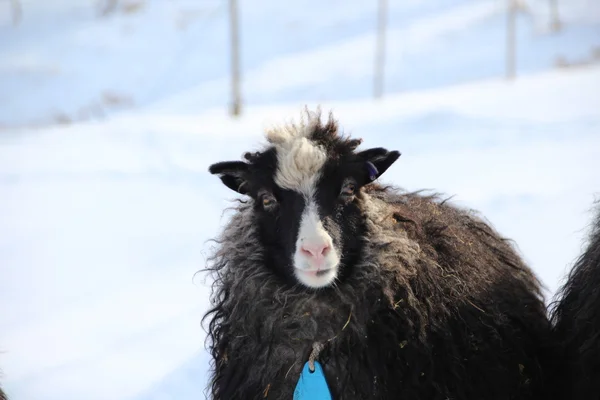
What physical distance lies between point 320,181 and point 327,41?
37439mm

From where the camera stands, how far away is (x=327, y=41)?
41.2 meters

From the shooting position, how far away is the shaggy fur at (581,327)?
180 inches

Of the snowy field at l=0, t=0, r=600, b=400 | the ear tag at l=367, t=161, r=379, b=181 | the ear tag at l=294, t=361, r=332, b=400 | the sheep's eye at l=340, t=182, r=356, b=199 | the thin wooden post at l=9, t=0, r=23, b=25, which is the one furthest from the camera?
the thin wooden post at l=9, t=0, r=23, b=25

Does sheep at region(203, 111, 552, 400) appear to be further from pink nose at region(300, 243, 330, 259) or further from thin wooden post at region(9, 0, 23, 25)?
thin wooden post at region(9, 0, 23, 25)

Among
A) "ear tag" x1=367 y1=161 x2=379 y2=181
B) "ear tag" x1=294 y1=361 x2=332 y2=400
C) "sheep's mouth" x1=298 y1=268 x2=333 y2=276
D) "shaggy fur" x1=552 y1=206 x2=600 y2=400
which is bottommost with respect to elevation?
"ear tag" x1=294 y1=361 x2=332 y2=400

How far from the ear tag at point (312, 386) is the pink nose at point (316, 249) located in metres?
0.79

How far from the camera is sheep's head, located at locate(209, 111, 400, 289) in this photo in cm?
454

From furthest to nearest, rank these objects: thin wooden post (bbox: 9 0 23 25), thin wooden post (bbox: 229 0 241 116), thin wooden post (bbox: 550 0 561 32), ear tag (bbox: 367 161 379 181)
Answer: thin wooden post (bbox: 9 0 23 25)
thin wooden post (bbox: 550 0 561 32)
thin wooden post (bbox: 229 0 241 116)
ear tag (bbox: 367 161 379 181)

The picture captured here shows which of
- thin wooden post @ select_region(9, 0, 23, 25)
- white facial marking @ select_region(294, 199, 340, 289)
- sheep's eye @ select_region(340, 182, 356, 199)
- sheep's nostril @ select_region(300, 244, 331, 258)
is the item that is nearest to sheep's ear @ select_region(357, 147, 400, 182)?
sheep's eye @ select_region(340, 182, 356, 199)

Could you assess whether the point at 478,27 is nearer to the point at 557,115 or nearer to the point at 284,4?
the point at 284,4

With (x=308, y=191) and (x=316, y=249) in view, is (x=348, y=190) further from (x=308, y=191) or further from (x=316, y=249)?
(x=316, y=249)

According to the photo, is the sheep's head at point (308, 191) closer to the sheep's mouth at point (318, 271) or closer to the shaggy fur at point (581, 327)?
the sheep's mouth at point (318, 271)

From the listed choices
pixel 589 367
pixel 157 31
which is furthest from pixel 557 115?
pixel 157 31

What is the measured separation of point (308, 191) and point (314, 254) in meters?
0.48
